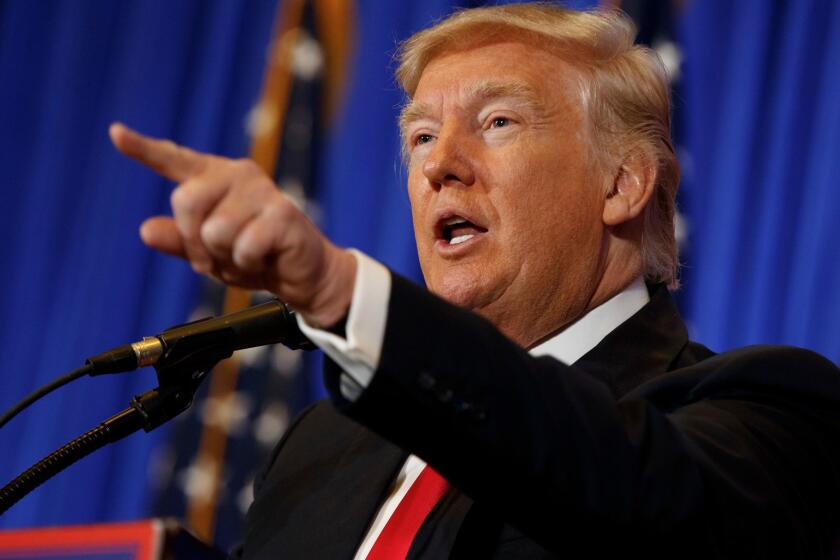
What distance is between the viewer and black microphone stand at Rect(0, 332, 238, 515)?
1.38 metres

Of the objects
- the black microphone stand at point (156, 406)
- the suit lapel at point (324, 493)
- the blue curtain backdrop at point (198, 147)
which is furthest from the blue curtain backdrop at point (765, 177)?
the black microphone stand at point (156, 406)

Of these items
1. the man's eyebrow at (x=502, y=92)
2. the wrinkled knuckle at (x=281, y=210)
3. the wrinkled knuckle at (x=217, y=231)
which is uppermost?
the wrinkled knuckle at (x=281, y=210)

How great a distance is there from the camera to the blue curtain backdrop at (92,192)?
10.6 ft

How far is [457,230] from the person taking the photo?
190cm

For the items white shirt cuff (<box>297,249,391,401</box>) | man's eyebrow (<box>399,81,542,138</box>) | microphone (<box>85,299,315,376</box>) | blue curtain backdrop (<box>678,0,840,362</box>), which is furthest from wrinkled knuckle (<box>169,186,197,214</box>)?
blue curtain backdrop (<box>678,0,840,362</box>)

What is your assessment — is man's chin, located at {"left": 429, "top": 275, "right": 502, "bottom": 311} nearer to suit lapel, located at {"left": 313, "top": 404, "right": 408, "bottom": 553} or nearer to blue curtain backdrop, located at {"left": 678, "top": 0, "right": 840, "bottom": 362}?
suit lapel, located at {"left": 313, "top": 404, "right": 408, "bottom": 553}

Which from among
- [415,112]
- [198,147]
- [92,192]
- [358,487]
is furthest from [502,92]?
[92,192]

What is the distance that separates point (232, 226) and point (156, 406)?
57cm

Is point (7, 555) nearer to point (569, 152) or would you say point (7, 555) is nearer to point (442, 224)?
point (442, 224)

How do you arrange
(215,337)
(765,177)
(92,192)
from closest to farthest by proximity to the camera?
(215,337), (765,177), (92,192)

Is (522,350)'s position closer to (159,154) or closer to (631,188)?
(159,154)

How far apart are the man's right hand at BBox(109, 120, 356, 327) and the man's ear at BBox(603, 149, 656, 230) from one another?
109 centimetres

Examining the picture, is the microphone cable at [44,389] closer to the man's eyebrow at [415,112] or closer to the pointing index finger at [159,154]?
the pointing index finger at [159,154]

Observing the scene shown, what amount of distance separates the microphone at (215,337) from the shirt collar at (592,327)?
0.49 m
